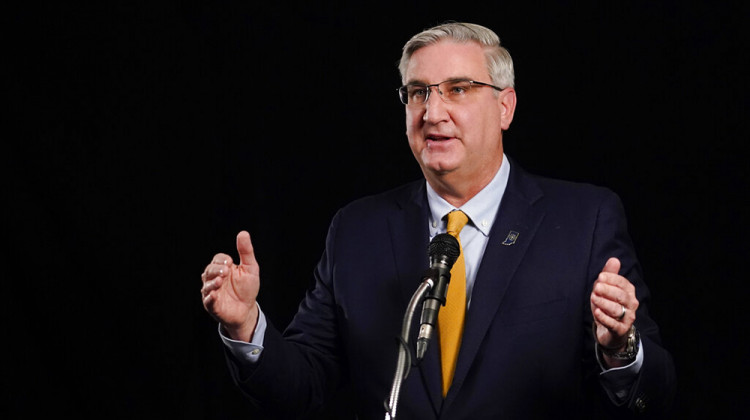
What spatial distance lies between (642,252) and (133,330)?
187cm

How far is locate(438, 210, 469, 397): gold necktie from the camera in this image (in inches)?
85.2

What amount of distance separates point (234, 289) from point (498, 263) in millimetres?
665

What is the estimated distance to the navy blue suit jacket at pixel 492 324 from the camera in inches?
84.0

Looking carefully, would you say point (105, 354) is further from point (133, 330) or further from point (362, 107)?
point (362, 107)

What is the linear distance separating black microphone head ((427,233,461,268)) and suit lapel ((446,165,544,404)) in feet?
1.47

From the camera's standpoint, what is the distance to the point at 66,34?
10.5 feet

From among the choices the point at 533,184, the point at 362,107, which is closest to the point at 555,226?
the point at 533,184

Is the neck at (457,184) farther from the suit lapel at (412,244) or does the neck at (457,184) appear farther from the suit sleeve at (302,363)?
the suit sleeve at (302,363)

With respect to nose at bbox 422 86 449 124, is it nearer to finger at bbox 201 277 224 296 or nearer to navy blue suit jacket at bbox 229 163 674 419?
navy blue suit jacket at bbox 229 163 674 419

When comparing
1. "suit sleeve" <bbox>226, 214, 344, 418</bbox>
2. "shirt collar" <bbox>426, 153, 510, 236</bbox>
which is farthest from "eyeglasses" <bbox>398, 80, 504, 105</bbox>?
"suit sleeve" <bbox>226, 214, 344, 418</bbox>

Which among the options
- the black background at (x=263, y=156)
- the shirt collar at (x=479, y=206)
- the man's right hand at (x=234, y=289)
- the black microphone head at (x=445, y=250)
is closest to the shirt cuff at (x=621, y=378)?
the black microphone head at (x=445, y=250)

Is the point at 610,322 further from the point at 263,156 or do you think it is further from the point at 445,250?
the point at 263,156

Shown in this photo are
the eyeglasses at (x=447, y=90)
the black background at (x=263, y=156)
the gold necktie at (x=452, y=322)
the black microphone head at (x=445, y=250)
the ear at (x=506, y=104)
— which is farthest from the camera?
the black background at (x=263, y=156)

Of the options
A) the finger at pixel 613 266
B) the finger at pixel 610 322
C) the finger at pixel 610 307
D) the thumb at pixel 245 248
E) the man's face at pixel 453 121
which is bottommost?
the finger at pixel 610 322
